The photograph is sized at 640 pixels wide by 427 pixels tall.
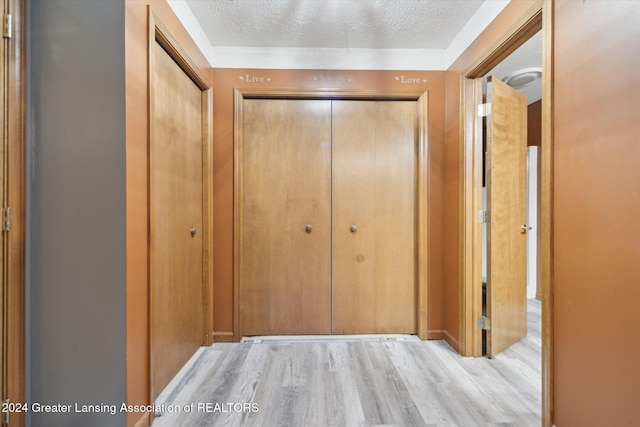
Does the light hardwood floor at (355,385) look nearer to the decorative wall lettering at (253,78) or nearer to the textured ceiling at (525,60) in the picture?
the decorative wall lettering at (253,78)

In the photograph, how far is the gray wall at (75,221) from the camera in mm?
1109

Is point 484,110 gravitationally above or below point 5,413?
above

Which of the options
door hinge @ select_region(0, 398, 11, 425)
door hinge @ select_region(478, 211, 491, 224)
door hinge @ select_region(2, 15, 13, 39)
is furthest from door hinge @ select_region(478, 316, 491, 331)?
door hinge @ select_region(2, 15, 13, 39)

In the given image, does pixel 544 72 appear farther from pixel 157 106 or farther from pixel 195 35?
pixel 195 35

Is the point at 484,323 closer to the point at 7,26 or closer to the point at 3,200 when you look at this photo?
the point at 3,200

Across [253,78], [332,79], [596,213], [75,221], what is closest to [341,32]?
[332,79]

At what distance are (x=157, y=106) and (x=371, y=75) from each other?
1589 millimetres

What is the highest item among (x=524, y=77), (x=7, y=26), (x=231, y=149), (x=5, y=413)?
(x=524, y=77)

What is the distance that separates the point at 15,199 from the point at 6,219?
0.08 meters

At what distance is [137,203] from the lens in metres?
1.20

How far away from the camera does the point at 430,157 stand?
2.17 meters

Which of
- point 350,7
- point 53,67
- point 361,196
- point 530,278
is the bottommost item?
point 530,278

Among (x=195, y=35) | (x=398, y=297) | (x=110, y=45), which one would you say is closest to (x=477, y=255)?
(x=398, y=297)

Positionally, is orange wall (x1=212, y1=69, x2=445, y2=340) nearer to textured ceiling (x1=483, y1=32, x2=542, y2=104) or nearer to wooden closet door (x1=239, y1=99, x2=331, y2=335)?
wooden closet door (x1=239, y1=99, x2=331, y2=335)
